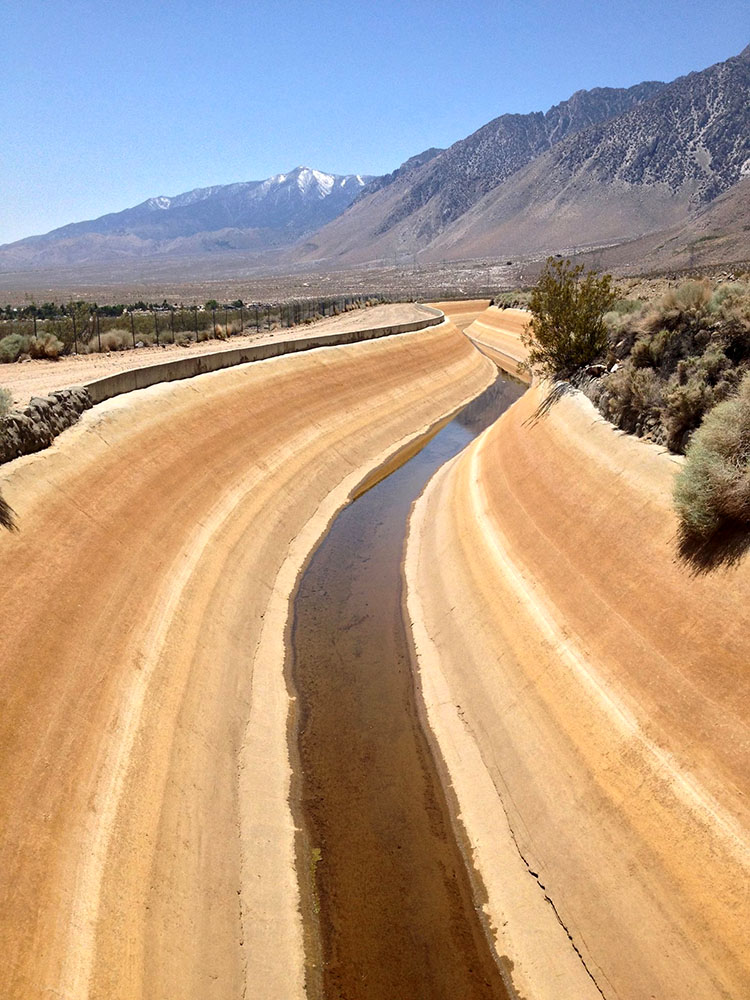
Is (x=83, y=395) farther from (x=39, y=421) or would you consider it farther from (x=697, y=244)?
(x=697, y=244)

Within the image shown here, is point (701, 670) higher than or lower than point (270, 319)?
lower

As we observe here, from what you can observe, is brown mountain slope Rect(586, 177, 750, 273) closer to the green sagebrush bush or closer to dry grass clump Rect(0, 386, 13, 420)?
the green sagebrush bush

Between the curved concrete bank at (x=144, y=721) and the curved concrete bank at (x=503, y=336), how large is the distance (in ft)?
113

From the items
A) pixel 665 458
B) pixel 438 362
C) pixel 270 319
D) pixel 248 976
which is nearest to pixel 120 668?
pixel 248 976

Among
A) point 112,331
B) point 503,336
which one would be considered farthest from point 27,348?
point 503,336

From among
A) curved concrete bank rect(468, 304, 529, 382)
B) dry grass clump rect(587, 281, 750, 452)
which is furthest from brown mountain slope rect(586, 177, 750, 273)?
dry grass clump rect(587, 281, 750, 452)

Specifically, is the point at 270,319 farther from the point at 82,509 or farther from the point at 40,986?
the point at 40,986

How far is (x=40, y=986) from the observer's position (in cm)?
726

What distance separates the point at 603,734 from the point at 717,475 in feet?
14.1

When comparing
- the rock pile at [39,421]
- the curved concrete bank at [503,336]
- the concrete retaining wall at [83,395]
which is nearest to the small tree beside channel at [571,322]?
the concrete retaining wall at [83,395]

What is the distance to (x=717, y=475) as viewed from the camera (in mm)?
11375

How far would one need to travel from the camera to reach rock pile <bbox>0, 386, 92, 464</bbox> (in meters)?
A: 14.2

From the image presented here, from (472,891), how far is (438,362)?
42249mm

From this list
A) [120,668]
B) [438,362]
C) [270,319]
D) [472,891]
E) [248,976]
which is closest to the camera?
[248,976]
